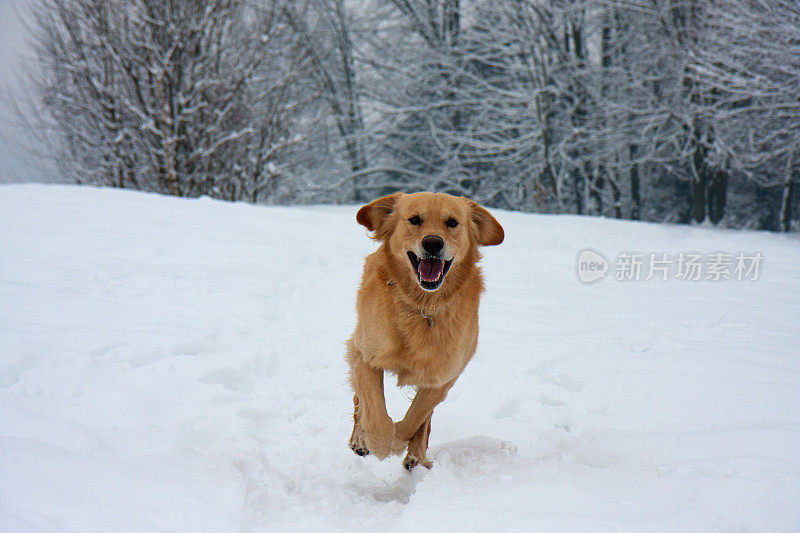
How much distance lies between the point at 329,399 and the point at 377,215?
4.32ft

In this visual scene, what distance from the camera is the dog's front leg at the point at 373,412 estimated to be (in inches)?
98.7

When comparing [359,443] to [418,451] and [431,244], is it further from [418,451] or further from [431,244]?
[431,244]

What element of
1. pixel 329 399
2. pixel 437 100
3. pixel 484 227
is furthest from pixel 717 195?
pixel 329 399

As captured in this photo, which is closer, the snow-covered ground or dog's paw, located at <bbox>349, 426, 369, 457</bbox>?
the snow-covered ground

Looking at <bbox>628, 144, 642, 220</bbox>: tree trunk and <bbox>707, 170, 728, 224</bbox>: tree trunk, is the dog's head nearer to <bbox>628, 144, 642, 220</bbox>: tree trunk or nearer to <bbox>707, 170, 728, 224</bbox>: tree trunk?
<bbox>707, 170, 728, 224</bbox>: tree trunk

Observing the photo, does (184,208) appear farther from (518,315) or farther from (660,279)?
(660,279)

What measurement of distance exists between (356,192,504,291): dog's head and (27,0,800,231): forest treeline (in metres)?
9.77

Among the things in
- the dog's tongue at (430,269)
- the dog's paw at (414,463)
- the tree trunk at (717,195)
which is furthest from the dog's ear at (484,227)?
the tree trunk at (717,195)

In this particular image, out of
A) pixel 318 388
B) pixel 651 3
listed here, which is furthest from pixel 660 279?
pixel 651 3

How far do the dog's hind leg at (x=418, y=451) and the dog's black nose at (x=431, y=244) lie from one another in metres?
0.91

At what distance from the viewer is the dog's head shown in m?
2.47

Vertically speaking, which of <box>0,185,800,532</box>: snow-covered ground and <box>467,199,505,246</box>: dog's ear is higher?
<box>467,199,505,246</box>: dog's ear

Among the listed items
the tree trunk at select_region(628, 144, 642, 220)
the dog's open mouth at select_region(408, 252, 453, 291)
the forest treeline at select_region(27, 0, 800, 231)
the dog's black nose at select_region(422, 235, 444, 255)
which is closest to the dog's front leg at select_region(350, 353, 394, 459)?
the dog's open mouth at select_region(408, 252, 453, 291)

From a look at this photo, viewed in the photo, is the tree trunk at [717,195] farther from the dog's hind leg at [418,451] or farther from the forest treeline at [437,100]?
the dog's hind leg at [418,451]
